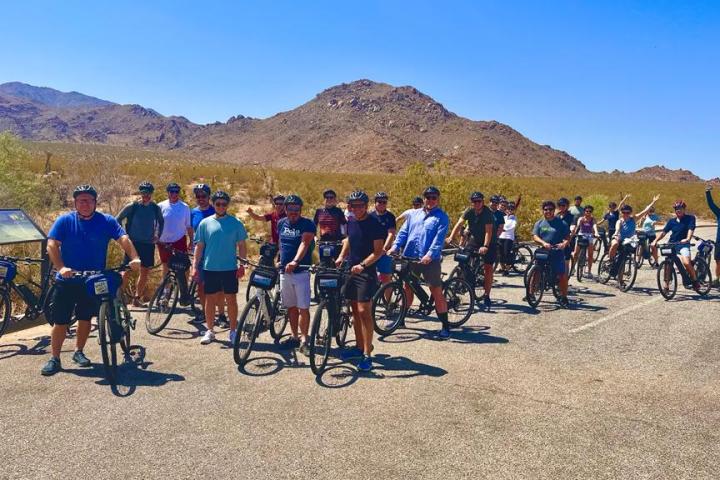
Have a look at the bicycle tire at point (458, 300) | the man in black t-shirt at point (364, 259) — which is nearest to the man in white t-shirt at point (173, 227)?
the man in black t-shirt at point (364, 259)

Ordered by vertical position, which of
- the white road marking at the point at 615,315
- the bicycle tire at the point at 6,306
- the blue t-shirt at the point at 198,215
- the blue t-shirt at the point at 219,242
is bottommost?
the white road marking at the point at 615,315

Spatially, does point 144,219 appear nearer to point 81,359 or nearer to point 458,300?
point 81,359

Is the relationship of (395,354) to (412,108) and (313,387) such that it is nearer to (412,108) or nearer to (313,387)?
(313,387)

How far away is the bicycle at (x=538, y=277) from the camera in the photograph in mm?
9289

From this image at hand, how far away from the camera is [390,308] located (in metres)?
7.97

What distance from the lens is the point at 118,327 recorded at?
567 cm

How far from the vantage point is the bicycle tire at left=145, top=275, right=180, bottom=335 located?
7.46m

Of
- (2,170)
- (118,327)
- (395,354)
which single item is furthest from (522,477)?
(2,170)

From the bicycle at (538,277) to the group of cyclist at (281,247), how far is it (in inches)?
5.4

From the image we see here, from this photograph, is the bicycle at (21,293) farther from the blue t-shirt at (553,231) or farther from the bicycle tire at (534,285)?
the blue t-shirt at (553,231)

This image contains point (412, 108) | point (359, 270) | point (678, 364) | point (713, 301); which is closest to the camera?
point (359, 270)

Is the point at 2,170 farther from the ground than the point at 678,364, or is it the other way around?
Result: the point at 2,170

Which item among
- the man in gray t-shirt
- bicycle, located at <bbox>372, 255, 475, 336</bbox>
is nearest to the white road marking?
bicycle, located at <bbox>372, 255, 475, 336</bbox>

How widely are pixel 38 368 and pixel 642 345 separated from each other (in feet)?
24.3
